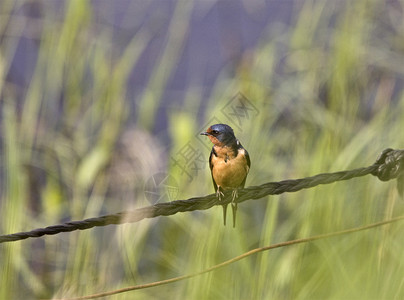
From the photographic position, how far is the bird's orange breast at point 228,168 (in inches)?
41.6

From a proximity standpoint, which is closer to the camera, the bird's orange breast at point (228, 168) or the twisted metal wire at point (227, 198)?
the twisted metal wire at point (227, 198)

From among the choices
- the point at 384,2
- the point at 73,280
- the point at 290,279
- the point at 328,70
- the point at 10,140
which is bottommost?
the point at 73,280

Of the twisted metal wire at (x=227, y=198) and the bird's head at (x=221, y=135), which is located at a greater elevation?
the bird's head at (x=221, y=135)

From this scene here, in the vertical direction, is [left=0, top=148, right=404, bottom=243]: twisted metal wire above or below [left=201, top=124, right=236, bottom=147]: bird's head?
below

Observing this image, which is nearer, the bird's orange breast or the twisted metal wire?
the twisted metal wire

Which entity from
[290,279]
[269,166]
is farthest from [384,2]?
[290,279]

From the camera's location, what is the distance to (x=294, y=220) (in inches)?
74.5

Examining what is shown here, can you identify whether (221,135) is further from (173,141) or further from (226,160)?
(173,141)

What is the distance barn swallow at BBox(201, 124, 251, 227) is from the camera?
1.06 meters

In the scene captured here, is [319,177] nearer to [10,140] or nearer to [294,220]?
[294,220]

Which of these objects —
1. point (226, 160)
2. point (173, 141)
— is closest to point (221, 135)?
point (226, 160)

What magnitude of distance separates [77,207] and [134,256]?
24cm

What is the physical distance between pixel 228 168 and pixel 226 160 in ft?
0.04

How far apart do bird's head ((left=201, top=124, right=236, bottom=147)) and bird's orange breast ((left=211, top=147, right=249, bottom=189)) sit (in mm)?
10
